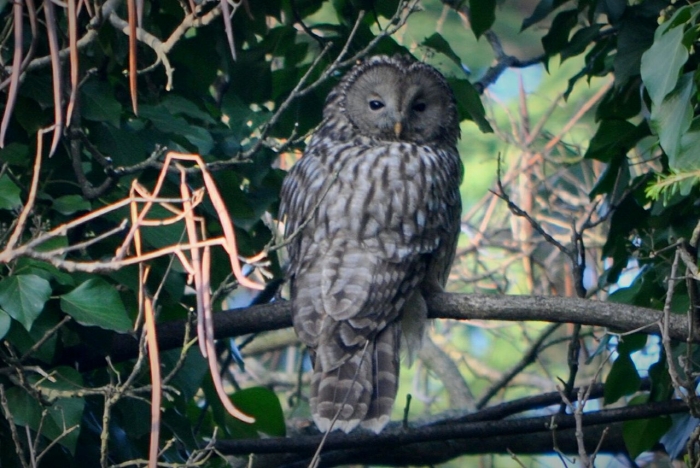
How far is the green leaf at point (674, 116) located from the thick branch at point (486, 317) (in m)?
0.50

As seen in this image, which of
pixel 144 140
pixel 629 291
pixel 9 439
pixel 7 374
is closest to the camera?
pixel 7 374

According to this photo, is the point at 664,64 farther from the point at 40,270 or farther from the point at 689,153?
the point at 40,270

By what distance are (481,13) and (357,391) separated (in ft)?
4.39

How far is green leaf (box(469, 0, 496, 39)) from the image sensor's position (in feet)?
11.5

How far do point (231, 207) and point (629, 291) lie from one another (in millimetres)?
1281

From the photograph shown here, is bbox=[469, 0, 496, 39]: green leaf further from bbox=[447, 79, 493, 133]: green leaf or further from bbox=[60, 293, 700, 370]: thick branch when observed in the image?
bbox=[60, 293, 700, 370]: thick branch

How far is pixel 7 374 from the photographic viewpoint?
2.58 metres

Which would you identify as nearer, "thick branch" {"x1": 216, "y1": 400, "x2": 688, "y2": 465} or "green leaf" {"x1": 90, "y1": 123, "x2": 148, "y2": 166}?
"green leaf" {"x1": 90, "y1": 123, "x2": 148, "y2": 166}

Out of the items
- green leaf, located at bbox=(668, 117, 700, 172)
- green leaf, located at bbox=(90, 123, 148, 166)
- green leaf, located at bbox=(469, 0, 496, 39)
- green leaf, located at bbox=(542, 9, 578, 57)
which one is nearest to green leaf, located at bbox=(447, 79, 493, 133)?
green leaf, located at bbox=(469, 0, 496, 39)

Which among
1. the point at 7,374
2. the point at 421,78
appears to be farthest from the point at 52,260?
the point at 421,78

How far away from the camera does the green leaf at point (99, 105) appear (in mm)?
2758

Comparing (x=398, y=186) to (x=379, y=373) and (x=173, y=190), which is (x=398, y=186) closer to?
(x=379, y=373)

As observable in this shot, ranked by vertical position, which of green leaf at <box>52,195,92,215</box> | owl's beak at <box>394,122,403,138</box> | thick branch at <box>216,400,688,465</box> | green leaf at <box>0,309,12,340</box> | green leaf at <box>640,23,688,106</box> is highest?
owl's beak at <box>394,122,403,138</box>

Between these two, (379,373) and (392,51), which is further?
(392,51)
